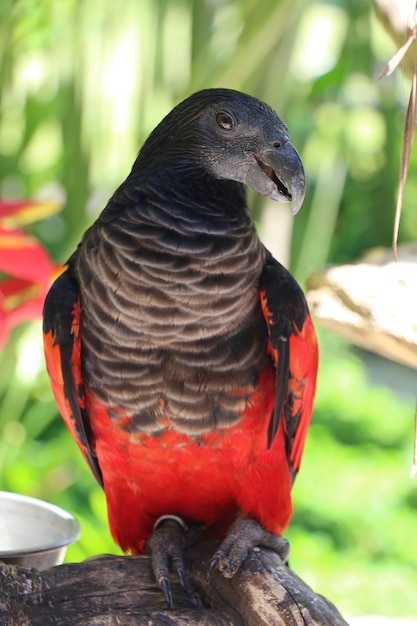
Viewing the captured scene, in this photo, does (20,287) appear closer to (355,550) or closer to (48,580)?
(48,580)

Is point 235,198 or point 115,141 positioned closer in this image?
point 235,198

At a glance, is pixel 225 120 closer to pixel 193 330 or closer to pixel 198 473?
pixel 193 330

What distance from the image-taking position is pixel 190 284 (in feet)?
3.76

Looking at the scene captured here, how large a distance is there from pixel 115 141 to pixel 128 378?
143cm

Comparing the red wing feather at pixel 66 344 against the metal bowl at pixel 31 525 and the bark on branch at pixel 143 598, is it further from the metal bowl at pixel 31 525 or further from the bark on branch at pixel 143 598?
the bark on branch at pixel 143 598

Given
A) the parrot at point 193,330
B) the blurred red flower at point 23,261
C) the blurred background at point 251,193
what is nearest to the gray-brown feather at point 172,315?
the parrot at point 193,330

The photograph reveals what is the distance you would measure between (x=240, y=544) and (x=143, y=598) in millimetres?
172

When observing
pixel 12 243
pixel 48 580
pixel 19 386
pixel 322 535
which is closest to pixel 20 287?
pixel 12 243

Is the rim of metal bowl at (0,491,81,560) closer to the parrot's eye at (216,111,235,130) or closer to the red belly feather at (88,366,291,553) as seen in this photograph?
the red belly feather at (88,366,291,553)

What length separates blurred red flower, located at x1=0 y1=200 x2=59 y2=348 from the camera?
5.37ft

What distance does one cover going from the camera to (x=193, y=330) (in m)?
1.17

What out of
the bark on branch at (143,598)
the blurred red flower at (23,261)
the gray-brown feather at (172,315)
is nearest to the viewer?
the bark on branch at (143,598)

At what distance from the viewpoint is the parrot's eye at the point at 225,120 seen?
116cm

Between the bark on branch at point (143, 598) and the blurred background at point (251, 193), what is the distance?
1.02m
